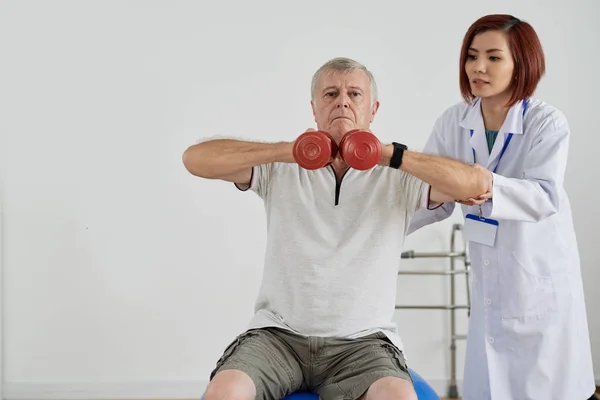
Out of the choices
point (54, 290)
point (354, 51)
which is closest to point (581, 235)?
point (354, 51)

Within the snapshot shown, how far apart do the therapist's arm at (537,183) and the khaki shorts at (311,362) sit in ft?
1.57

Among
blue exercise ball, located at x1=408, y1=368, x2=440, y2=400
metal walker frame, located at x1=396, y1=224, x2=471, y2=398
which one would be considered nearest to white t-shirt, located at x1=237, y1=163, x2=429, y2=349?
blue exercise ball, located at x1=408, y1=368, x2=440, y2=400

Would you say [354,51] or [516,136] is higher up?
[354,51]

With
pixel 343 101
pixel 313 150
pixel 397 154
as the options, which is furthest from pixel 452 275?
pixel 313 150

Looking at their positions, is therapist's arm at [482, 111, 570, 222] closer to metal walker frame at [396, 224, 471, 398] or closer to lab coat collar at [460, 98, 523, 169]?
lab coat collar at [460, 98, 523, 169]

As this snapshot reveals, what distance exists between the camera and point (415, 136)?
11.3 feet

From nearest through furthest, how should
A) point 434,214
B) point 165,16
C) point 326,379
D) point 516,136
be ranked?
point 326,379, point 516,136, point 434,214, point 165,16

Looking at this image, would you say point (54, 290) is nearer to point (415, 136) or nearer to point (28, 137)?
point (28, 137)

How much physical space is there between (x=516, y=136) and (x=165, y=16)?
1975 millimetres

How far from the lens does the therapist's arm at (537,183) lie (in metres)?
1.86

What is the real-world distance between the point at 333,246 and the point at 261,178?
0.30m

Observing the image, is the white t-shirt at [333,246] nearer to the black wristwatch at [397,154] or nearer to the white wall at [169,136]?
the black wristwatch at [397,154]

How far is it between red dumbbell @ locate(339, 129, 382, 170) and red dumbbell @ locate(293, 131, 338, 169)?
5 cm

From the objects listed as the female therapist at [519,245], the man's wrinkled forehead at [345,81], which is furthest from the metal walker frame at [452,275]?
the man's wrinkled forehead at [345,81]
